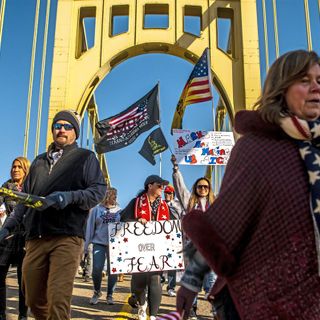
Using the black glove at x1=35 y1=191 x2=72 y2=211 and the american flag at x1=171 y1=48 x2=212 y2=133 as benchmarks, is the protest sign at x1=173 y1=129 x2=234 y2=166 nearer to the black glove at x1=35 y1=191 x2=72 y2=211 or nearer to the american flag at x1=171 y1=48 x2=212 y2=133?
the american flag at x1=171 y1=48 x2=212 y2=133

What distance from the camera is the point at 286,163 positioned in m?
1.30

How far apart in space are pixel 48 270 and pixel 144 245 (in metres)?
2.55

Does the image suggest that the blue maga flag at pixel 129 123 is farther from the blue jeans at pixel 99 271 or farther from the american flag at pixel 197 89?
the blue jeans at pixel 99 271

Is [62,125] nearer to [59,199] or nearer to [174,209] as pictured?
[59,199]

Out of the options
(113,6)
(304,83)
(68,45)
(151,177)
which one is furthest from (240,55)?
(304,83)

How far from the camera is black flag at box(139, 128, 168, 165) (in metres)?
11.0

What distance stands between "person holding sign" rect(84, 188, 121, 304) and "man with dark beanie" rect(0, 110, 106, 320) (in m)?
3.32

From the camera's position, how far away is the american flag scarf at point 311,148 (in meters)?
1.22

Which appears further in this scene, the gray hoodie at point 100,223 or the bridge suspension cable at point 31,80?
the bridge suspension cable at point 31,80

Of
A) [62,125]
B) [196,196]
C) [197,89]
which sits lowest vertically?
[196,196]

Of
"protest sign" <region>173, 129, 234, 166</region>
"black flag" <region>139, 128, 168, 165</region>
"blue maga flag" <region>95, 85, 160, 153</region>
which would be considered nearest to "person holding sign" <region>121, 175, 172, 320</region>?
"protest sign" <region>173, 129, 234, 166</region>

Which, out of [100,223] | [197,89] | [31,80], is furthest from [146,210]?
[31,80]

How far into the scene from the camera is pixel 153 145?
1106 cm

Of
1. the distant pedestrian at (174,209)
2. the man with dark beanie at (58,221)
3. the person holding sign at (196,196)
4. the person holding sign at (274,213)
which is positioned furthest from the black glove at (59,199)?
the distant pedestrian at (174,209)
